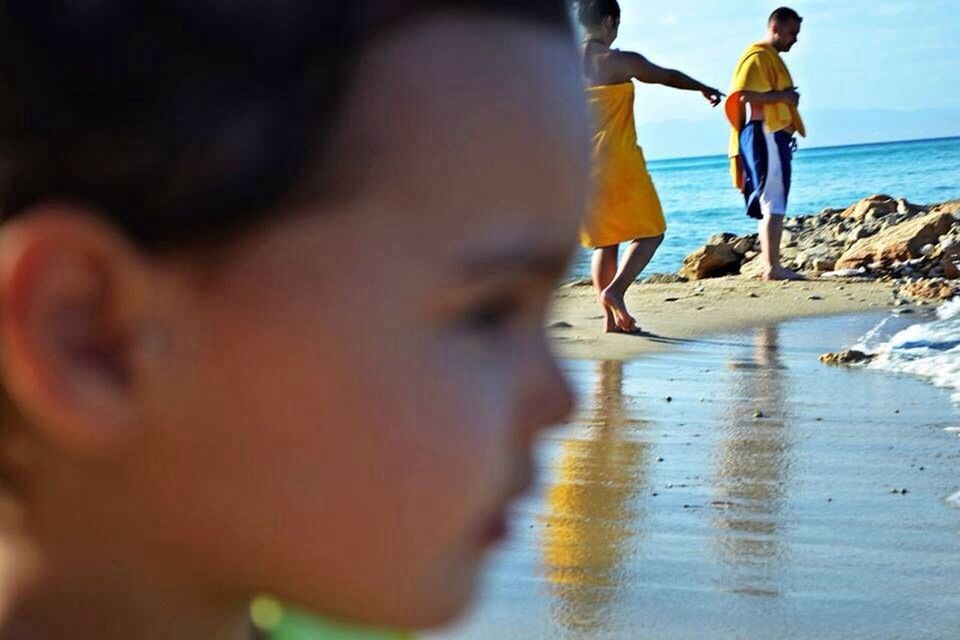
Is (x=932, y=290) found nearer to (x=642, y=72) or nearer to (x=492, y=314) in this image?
(x=642, y=72)

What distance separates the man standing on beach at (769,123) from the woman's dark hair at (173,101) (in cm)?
750

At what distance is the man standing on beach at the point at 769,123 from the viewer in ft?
26.8

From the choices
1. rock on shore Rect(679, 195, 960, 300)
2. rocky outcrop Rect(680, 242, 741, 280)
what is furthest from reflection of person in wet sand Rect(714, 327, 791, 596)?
rocky outcrop Rect(680, 242, 741, 280)

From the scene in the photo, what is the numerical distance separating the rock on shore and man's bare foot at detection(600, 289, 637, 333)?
1.63 meters

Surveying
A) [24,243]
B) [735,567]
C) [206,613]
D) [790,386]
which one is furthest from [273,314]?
[790,386]

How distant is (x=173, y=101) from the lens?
818 mm

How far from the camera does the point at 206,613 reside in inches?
40.3

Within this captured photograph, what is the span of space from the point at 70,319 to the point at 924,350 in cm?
459

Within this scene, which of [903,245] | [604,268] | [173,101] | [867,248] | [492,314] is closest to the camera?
[173,101]

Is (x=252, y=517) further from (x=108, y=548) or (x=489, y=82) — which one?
(x=489, y=82)

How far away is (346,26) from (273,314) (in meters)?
0.19

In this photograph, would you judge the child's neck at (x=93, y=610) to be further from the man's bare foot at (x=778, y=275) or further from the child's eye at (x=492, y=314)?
the man's bare foot at (x=778, y=275)

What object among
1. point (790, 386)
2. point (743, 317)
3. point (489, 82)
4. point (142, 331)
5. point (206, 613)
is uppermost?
point (489, 82)

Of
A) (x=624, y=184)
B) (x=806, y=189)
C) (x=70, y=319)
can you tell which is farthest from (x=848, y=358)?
(x=806, y=189)
